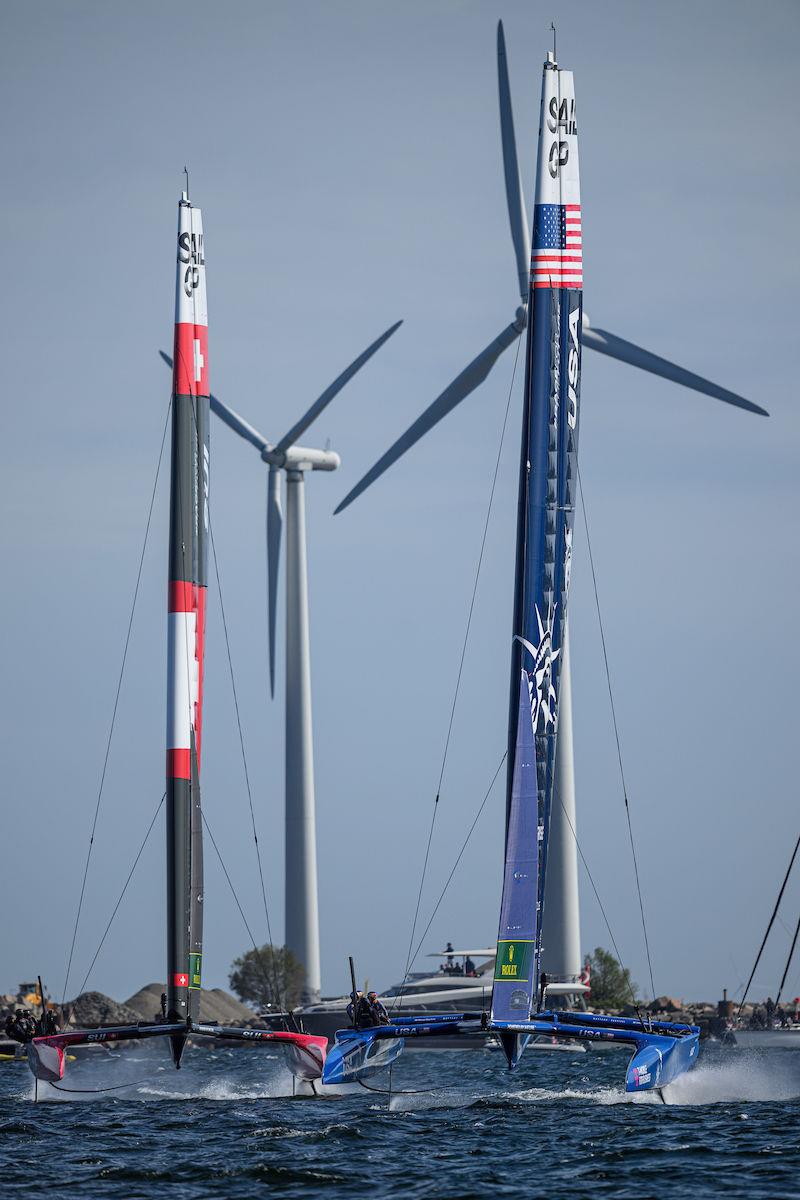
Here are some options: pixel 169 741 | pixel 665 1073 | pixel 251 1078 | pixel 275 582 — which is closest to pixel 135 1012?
pixel 275 582

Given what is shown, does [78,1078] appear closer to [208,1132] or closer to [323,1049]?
[323,1049]

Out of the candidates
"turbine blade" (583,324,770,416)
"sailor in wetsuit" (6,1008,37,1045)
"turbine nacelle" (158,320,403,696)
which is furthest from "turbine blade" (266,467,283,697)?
"sailor in wetsuit" (6,1008,37,1045)

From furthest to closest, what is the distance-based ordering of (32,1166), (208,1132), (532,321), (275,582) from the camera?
1. (275,582)
2. (532,321)
3. (208,1132)
4. (32,1166)

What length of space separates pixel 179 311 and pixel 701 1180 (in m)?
A: 27.8

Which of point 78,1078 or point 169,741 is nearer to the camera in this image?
point 169,741

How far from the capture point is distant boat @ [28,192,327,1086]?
40906mm

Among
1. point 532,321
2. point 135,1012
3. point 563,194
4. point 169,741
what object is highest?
point 563,194

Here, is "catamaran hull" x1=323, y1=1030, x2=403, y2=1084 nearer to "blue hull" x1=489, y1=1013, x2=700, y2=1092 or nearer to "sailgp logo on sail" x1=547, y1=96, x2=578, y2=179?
"blue hull" x1=489, y1=1013, x2=700, y2=1092

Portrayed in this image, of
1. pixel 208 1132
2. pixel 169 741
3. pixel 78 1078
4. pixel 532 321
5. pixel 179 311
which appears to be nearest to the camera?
pixel 208 1132

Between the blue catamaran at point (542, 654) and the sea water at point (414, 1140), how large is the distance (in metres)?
1.62

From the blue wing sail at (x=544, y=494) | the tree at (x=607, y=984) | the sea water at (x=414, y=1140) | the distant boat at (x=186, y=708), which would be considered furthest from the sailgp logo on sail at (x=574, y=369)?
the tree at (x=607, y=984)

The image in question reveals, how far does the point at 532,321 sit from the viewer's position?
3919 cm

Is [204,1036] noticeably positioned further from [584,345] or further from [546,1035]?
[584,345]

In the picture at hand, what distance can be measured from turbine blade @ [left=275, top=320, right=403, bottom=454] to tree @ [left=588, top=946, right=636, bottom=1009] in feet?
219
